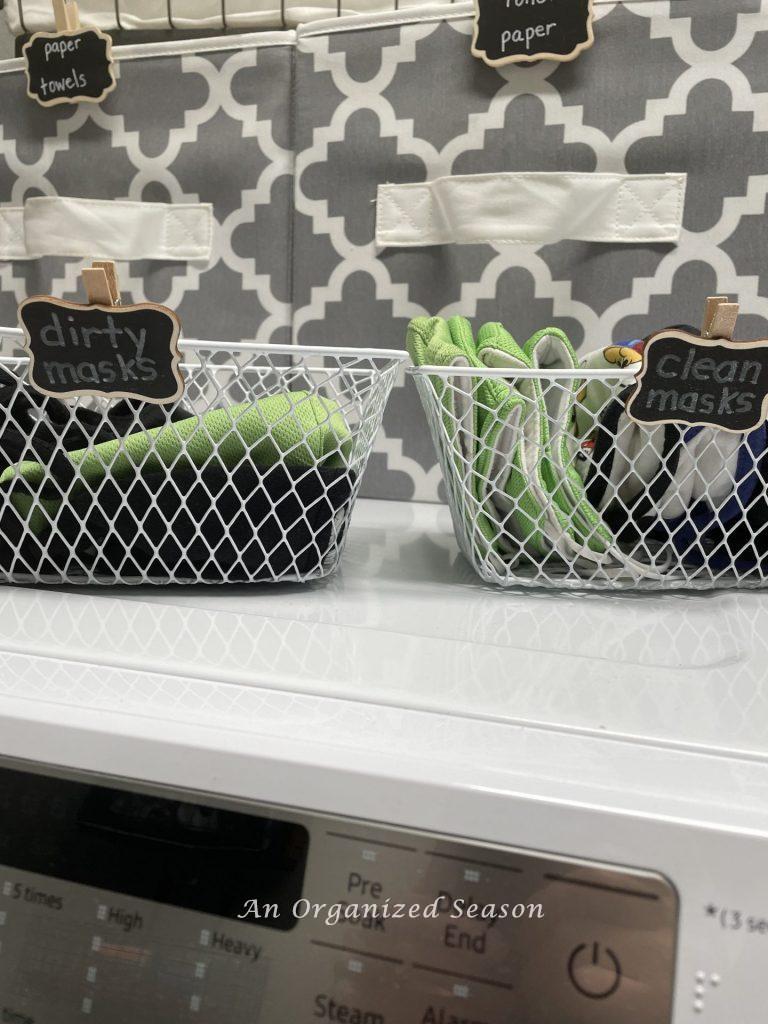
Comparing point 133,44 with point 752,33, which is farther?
point 133,44

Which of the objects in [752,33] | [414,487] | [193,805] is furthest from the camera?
Answer: [414,487]

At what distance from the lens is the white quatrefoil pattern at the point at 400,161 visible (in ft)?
2.34

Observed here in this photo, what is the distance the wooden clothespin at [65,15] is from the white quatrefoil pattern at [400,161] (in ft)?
0.24

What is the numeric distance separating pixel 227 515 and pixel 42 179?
623mm

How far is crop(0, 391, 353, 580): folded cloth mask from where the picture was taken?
48 cm

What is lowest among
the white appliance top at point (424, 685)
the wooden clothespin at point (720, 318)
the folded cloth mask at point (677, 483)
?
the white appliance top at point (424, 685)

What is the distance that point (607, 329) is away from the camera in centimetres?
76

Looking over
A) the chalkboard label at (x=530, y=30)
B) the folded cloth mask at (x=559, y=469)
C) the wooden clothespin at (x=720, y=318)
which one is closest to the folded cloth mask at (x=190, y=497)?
the folded cloth mask at (x=559, y=469)

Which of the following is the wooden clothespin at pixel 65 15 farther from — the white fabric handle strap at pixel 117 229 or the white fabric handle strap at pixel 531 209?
the white fabric handle strap at pixel 531 209

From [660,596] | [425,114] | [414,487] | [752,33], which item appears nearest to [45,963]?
[660,596]

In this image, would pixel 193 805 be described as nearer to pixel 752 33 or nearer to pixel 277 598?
pixel 277 598

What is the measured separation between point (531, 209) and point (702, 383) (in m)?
0.38

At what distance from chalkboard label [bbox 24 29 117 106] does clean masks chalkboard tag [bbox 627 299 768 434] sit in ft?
2.32

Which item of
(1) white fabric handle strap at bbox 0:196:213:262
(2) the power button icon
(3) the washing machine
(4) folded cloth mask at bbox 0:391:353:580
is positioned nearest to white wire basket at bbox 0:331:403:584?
(4) folded cloth mask at bbox 0:391:353:580
